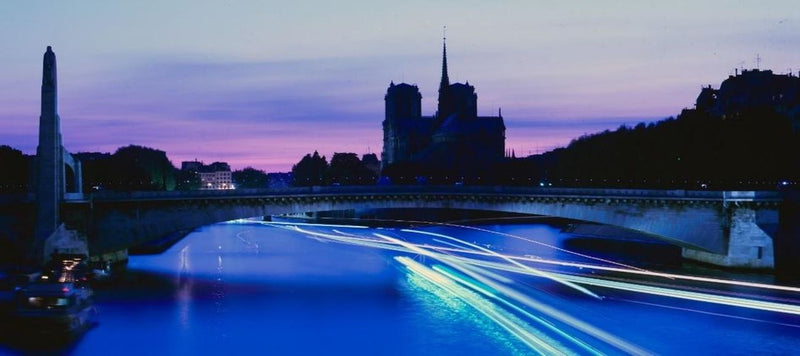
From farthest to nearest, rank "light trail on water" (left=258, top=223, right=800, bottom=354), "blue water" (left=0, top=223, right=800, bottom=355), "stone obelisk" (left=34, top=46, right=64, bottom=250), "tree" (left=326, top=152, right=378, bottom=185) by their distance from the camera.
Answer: "tree" (left=326, top=152, right=378, bottom=185), "stone obelisk" (left=34, top=46, right=64, bottom=250), "light trail on water" (left=258, top=223, right=800, bottom=354), "blue water" (left=0, top=223, right=800, bottom=355)

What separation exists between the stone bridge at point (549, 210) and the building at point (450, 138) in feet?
280

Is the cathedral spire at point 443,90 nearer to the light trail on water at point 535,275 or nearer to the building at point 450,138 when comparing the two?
the building at point 450,138

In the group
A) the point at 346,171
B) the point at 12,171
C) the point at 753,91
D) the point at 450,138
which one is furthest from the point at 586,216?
the point at 346,171

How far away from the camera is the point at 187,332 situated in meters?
36.6

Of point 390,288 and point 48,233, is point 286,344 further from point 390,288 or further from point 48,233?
point 48,233

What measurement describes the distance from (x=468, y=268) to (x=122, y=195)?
2092cm

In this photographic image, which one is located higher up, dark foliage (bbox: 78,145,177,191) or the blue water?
dark foliage (bbox: 78,145,177,191)

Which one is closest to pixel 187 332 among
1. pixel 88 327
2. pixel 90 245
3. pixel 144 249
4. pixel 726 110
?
pixel 88 327

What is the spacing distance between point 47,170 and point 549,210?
3271 cm

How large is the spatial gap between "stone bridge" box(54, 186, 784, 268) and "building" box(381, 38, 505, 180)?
3359 inches

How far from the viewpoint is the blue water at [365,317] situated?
112 feet

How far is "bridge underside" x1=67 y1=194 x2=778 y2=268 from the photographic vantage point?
50.8m

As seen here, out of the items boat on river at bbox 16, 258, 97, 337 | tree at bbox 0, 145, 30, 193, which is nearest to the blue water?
boat on river at bbox 16, 258, 97, 337

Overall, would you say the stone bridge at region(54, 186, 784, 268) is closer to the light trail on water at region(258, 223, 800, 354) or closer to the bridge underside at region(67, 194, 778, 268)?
the bridge underside at region(67, 194, 778, 268)
